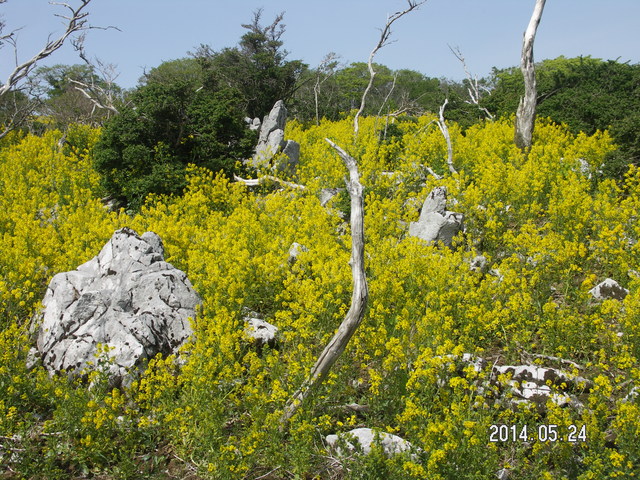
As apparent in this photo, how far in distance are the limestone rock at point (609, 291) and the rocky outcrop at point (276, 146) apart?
8.02 m

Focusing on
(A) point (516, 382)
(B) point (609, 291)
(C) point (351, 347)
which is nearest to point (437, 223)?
(B) point (609, 291)

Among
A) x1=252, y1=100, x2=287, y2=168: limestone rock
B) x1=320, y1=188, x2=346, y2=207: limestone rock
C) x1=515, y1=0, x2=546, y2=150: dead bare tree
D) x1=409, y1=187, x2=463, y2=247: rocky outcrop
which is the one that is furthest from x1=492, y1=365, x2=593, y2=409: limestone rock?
x1=252, y1=100, x2=287, y2=168: limestone rock

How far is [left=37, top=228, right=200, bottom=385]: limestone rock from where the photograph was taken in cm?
536

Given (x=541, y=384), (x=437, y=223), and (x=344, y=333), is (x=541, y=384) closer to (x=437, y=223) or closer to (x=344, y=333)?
(x=344, y=333)

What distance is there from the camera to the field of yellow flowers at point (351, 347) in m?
4.12

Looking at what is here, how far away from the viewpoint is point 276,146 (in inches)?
533

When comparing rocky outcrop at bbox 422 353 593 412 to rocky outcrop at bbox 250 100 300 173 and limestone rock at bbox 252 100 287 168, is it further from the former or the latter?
limestone rock at bbox 252 100 287 168

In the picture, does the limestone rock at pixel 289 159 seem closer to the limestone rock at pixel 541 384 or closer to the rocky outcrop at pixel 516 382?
the rocky outcrop at pixel 516 382

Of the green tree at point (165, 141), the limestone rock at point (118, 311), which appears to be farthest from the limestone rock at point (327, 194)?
the limestone rock at point (118, 311)

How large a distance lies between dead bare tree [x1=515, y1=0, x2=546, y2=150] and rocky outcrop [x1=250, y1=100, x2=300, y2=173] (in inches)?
232

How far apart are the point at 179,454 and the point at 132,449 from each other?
0.42 metres

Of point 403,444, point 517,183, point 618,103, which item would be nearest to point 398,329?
point 403,444

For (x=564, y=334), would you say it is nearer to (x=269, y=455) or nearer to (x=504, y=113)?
(x=269, y=455)

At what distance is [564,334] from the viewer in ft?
18.3
